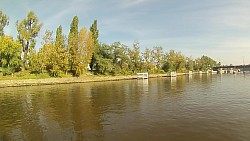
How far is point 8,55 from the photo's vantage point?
6919 centimetres

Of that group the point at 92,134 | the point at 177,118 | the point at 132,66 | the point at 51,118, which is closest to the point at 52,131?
the point at 92,134

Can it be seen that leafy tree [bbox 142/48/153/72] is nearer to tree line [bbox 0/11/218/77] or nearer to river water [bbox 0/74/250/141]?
tree line [bbox 0/11/218/77]

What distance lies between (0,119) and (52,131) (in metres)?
7.78

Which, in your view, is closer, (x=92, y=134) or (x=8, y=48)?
(x=92, y=134)

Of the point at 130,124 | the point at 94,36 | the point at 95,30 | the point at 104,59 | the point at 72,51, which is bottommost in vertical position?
the point at 130,124

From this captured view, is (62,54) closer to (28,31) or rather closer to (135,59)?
(28,31)

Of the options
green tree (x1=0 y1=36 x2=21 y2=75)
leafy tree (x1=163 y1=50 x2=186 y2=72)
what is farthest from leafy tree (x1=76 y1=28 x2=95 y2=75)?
leafy tree (x1=163 y1=50 x2=186 y2=72)

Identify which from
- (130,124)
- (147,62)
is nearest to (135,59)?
(147,62)

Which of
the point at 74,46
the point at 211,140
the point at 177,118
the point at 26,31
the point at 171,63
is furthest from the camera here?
the point at 171,63

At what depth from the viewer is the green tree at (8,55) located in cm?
6762

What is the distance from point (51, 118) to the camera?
20.4 metres

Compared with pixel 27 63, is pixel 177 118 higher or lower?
lower

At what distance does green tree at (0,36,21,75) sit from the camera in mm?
67625

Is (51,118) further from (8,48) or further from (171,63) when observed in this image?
(171,63)
